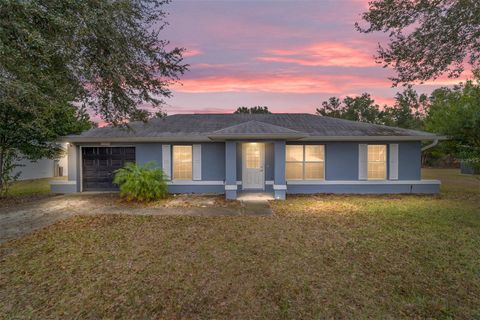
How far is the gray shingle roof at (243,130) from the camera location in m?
9.23

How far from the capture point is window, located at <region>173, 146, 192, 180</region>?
10867 mm

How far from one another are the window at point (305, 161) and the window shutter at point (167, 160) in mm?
5111

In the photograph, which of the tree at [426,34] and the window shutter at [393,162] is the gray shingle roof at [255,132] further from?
the window shutter at [393,162]

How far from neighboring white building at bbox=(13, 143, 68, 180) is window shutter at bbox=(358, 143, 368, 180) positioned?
17640mm

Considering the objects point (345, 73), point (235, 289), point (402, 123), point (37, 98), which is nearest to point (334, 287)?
point (235, 289)

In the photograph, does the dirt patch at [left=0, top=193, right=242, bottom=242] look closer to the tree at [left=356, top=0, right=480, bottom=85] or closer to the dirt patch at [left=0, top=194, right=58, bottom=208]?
the dirt patch at [left=0, top=194, right=58, bottom=208]

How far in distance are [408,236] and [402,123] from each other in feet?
126

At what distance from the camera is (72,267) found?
401 cm

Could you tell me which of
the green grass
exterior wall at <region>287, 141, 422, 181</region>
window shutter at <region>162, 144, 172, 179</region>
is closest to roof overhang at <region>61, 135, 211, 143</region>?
window shutter at <region>162, 144, 172, 179</region>

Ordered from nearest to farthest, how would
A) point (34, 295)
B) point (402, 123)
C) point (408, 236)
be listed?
point (34, 295), point (408, 236), point (402, 123)

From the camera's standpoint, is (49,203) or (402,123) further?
(402,123)

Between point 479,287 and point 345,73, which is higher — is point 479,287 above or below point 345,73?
below

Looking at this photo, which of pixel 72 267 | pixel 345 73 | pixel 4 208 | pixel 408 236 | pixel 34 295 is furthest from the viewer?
pixel 345 73

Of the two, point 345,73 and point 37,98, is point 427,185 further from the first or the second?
point 37,98
